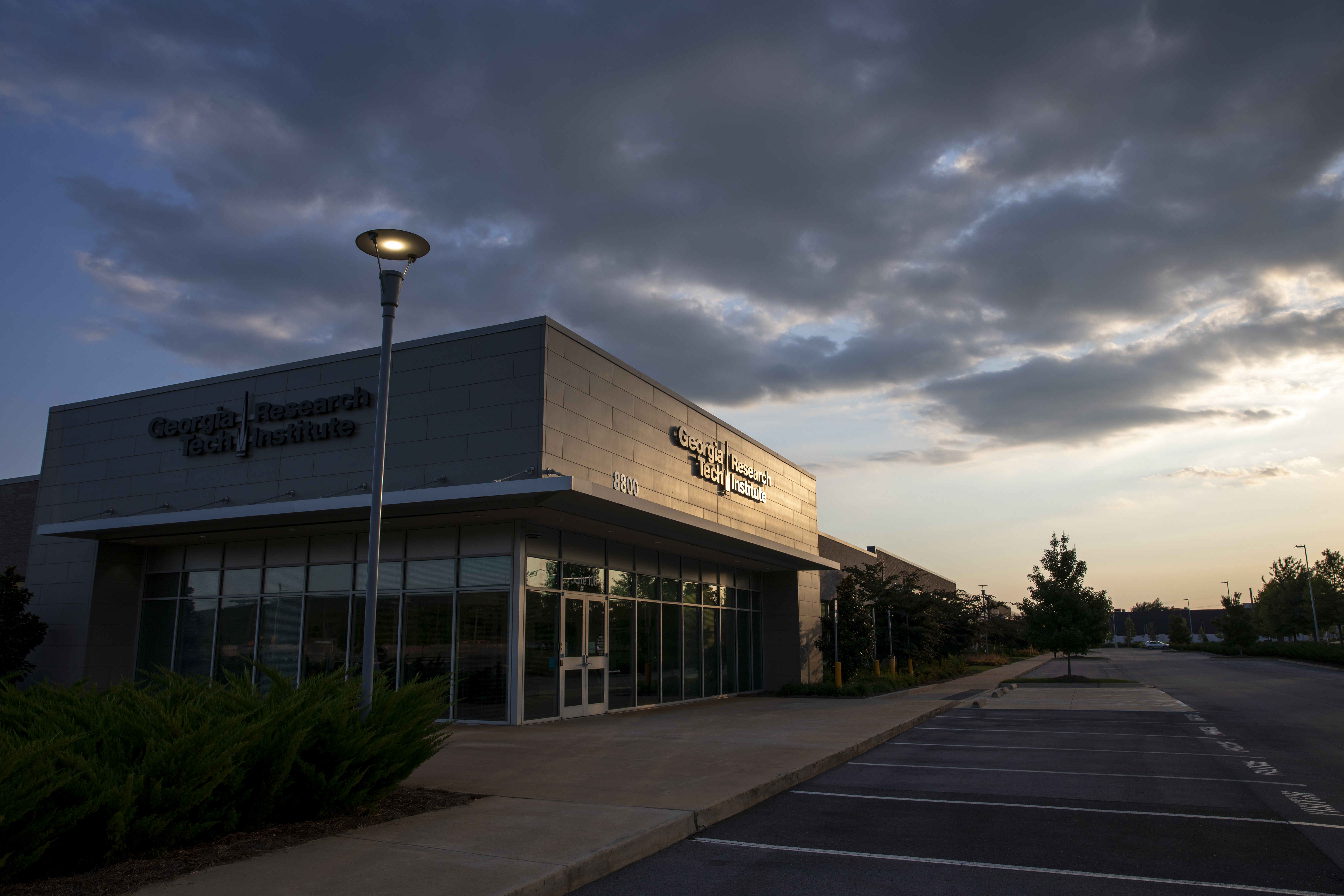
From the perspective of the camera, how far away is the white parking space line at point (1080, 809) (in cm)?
801

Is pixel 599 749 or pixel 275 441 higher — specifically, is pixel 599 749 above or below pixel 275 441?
below

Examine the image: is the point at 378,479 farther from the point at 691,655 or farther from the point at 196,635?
the point at 691,655

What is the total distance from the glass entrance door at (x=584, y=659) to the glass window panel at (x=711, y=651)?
5.26 metres

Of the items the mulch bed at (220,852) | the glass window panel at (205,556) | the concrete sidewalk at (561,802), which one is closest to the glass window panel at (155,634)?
the glass window panel at (205,556)

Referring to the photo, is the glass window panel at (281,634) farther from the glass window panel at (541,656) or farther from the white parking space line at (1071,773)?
the white parking space line at (1071,773)

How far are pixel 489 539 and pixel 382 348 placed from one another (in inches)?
277

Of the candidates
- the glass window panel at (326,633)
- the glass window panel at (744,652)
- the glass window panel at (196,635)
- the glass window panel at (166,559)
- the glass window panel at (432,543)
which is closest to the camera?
the glass window panel at (432,543)

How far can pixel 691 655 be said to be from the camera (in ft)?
75.1

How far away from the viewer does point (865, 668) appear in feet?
99.0

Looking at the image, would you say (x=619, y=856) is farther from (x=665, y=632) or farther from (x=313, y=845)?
(x=665, y=632)

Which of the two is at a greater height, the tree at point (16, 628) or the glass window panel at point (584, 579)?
the glass window panel at point (584, 579)

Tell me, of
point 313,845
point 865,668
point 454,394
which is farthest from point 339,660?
point 865,668

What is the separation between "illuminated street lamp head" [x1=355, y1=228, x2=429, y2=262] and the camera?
31.4 ft

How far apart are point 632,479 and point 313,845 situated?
11.9 meters
